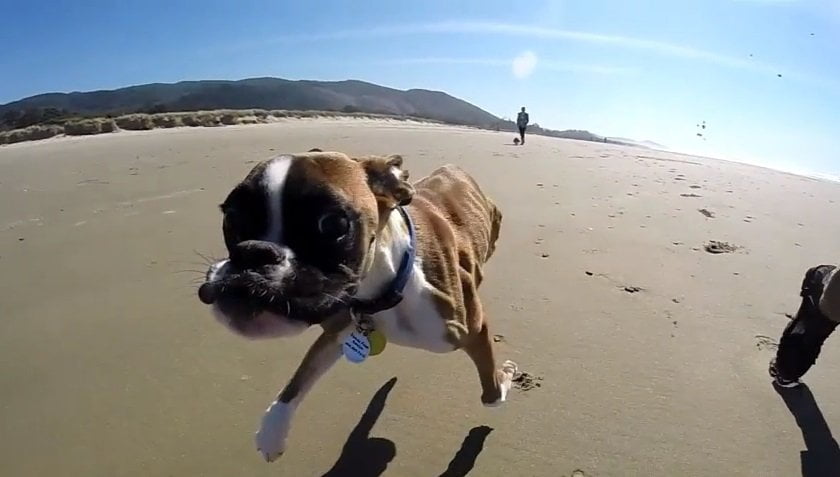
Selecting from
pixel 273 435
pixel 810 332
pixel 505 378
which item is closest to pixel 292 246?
pixel 273 435

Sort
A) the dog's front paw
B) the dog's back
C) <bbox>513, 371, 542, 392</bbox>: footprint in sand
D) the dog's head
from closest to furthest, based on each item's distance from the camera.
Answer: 1. the dog's head
2. the dog's front paw
3. <bbox>513, 371, 542, 392</bbox>: footprint in sand
4. the dog's back

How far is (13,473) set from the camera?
254 centimetres

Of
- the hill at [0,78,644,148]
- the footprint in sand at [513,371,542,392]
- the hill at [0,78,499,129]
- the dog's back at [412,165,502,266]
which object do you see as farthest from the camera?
the hill at [0,78,499,129]

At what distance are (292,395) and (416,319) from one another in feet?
2.12

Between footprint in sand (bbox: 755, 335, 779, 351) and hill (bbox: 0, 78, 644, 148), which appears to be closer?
footprint in sand (bbox: 755, 335, 779, 351)

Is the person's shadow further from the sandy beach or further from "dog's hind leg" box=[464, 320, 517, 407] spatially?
"dog's hind leg" box=[464, 320, 517, 407]

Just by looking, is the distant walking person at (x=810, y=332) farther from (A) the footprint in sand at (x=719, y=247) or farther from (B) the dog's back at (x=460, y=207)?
(A) the footprint in sand at (x=719, y=247)

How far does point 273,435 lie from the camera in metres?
2.48

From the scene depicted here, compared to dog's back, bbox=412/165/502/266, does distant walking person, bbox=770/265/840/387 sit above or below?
below

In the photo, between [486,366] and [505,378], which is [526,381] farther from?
[486,366]

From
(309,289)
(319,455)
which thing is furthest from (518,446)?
(309,289)

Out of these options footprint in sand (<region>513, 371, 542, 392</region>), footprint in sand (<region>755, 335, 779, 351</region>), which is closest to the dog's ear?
footprint in sand (<region>513, 371, 542, 392</region>)

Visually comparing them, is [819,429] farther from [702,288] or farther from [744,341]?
[702,288]

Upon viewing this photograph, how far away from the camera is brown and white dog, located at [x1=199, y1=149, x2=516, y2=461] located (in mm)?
1776
